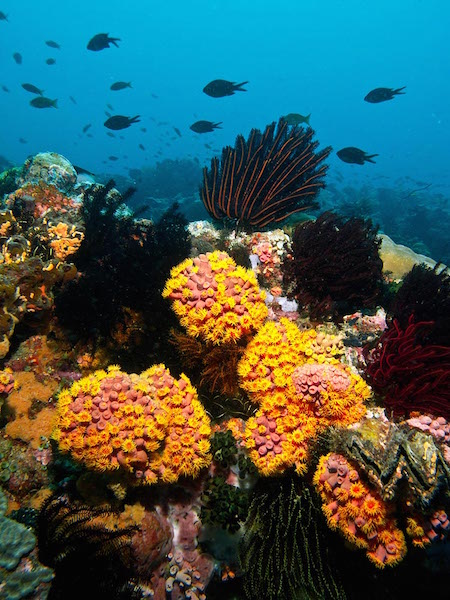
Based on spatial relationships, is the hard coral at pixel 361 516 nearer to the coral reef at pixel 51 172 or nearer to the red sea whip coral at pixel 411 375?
the red sea whip coral at pixel 411 375

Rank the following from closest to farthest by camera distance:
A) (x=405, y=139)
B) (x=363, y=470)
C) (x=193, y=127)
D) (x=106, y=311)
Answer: (x=363, y=470) → (x=106, y=311) → (x=193, y=127) → (x=405, y=139)

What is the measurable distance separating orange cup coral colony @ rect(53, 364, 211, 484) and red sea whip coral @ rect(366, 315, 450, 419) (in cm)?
209

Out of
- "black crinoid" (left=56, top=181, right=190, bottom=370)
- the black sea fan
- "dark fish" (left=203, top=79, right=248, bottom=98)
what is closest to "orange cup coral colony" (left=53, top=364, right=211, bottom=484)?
"black crinoid" (left=56, top=181, right=190, bottom=370)

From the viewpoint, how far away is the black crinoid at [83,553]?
9.13ft

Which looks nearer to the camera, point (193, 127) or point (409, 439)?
point (409, 439)

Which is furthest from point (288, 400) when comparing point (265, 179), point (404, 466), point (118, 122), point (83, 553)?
point (118, 122)

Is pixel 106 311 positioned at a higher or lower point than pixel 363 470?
higher

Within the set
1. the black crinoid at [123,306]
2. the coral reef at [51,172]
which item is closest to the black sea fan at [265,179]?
the black crinoid at [123,306]

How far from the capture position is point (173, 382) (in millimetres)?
3459

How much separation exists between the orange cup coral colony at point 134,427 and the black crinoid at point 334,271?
93.0 inches

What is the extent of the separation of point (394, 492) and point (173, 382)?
223cm

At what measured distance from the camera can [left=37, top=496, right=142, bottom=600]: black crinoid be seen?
278 centimetres

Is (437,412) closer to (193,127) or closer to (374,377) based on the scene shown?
(374,377)

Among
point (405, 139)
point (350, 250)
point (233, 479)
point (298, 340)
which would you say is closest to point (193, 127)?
point (350, 250)
